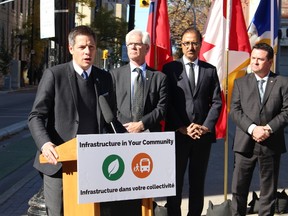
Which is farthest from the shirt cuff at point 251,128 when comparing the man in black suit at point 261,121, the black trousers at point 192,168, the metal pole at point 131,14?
the metal pole at point 131,14

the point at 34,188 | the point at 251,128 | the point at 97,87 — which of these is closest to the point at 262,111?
the point at 251,128

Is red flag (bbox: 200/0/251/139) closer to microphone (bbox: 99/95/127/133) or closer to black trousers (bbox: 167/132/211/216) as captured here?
black trousers (bbox: 167/132/211/216)

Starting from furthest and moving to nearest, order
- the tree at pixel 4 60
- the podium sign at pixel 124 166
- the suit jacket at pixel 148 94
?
the tree at pixel 4 60 < the suit jacket at pixel 148 94 < the podium sign at pixel 124 166

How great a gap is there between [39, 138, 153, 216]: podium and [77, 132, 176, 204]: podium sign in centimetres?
11

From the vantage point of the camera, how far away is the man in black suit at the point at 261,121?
19.3 feet

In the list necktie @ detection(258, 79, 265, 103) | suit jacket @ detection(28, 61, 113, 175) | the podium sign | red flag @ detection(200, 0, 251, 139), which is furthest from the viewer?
red flag @ detection(200, 0, 251, 139)

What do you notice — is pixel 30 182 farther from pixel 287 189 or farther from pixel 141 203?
pixel 141 203

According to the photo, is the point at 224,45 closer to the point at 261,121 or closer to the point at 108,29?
the point at 261,121

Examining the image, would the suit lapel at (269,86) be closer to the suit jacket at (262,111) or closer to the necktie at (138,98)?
the suit jacket at (262,111)

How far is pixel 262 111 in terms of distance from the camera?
5910 millimetres

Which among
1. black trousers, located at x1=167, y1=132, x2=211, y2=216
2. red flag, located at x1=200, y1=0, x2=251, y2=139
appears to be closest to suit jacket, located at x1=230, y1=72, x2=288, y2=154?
black trousers, located at x1=167, y1=132, x2=211, y2=216

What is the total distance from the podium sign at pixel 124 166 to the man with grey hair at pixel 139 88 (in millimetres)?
1628

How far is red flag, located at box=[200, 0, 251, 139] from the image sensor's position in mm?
6836

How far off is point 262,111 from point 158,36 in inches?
69.1
